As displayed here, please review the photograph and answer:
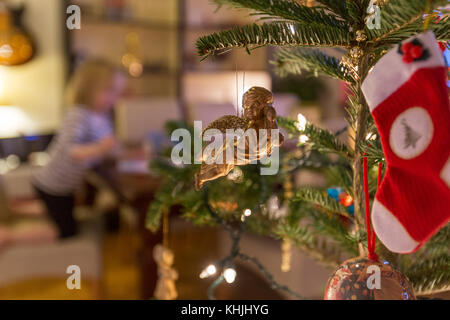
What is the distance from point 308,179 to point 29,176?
4.36ft

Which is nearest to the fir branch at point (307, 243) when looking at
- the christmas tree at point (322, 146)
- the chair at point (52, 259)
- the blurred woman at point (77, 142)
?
the christmas tree at point (322, 146)

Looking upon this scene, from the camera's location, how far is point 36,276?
5.96 feet

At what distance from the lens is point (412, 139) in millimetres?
441

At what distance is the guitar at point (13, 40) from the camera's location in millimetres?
3256

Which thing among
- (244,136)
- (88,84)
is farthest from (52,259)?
(244,136)

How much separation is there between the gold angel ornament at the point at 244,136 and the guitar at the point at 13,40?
318cm

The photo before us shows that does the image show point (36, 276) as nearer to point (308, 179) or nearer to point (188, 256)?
point (188, 256)

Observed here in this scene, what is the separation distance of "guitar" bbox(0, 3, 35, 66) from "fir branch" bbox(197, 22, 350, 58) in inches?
125

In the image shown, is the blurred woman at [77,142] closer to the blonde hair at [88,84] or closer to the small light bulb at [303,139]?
the blonde hair at [88,84]

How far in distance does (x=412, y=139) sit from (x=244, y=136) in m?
0.17

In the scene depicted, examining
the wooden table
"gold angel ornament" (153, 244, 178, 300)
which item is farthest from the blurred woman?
"gold angel ornament" (153, 244, 178, 300)

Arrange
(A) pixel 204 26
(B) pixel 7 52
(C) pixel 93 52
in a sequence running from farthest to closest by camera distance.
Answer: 1. (A) pixel 204 26
2. (C) pixel 93 52
3. (B) pixel 7 52

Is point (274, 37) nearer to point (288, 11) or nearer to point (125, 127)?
point (288, 11)
